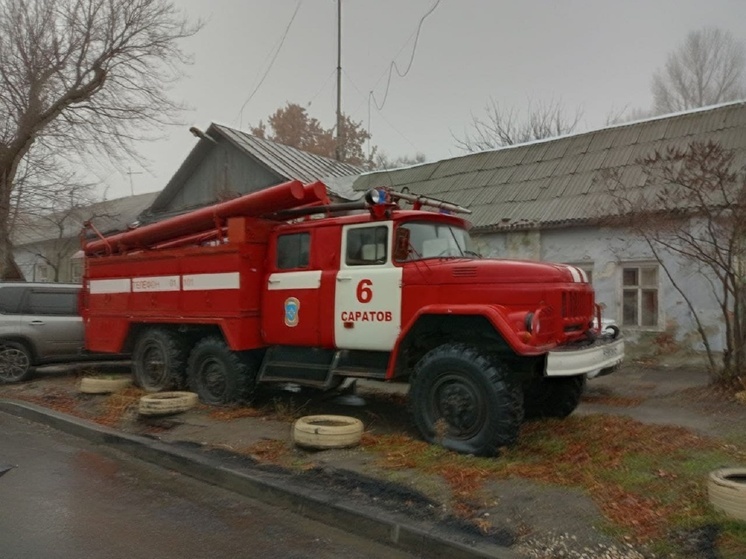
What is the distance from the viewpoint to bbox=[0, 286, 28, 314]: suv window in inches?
425

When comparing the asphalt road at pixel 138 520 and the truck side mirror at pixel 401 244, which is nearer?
the asphalt road at pixel 138 520

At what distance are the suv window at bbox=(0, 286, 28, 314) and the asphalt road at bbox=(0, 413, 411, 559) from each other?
17.0 ft

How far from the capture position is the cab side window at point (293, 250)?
25.0ft

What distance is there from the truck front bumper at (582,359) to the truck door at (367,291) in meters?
1.66

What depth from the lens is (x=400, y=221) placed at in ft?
22.4

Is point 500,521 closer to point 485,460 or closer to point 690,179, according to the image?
point 485,460

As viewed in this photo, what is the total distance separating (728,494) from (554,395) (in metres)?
3.21

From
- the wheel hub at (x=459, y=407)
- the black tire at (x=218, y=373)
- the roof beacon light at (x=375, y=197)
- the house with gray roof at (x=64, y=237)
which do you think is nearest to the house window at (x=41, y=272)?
the house with gray roof at (x=64, y=237)

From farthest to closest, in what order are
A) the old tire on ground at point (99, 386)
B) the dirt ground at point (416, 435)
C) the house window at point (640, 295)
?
the house window at point (640, 295), the old tire on ground at point (99, 386), the dirt ground at point (416, 435)

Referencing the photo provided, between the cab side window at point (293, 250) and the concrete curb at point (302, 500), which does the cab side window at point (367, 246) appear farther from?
the concrete curb at point (302, 500)

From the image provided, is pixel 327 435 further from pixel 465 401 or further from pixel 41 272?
pixel 41 272

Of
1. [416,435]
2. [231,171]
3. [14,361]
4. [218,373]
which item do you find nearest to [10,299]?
[14,361]

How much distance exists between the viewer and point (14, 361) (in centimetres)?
1080

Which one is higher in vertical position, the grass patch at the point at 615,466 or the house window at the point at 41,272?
the house window at the point at 41,272
